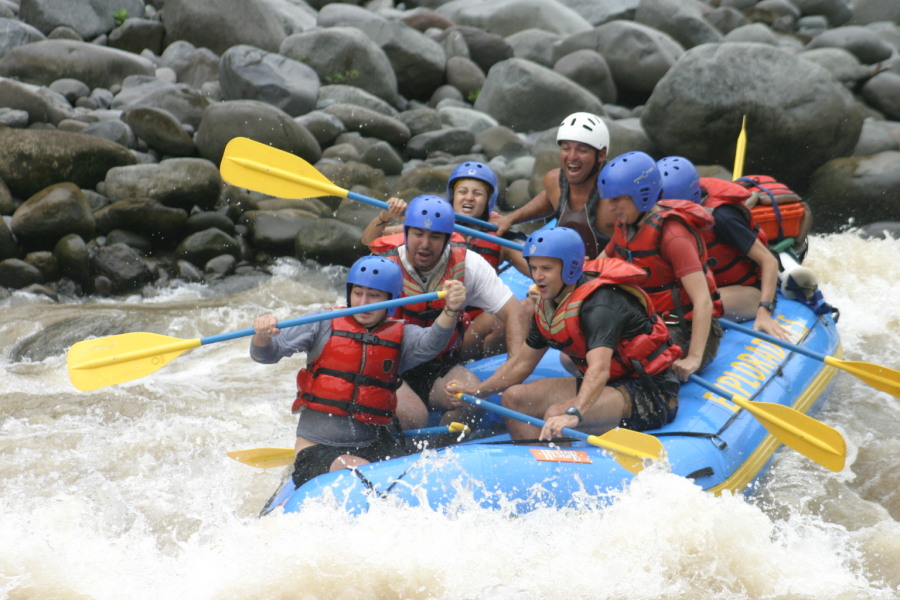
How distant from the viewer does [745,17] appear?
18578mm

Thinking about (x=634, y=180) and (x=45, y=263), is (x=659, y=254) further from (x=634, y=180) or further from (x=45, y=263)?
(x=45, y=263)

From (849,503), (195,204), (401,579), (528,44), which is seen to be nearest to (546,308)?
(401,579)

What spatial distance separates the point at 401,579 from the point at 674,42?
43.8ft

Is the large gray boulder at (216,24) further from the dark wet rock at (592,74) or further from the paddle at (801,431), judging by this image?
the paddle at (801,431)

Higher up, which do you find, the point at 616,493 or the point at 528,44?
the point at 616,493

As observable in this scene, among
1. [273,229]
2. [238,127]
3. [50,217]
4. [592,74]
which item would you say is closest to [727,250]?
[273,229]

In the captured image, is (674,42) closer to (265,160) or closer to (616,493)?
(265,160)

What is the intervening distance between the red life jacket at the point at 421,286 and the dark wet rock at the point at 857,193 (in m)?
6.79

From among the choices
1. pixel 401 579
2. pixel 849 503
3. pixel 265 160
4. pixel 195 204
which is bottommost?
pixel 195 204

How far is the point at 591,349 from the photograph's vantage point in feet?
13.6

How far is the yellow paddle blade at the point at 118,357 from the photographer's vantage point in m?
4.46

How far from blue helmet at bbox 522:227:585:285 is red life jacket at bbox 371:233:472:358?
72 centimetres

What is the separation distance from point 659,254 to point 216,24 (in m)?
10.4

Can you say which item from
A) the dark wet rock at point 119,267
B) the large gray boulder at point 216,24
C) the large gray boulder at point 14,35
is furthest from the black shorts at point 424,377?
the large gray boulder at point 216,24
